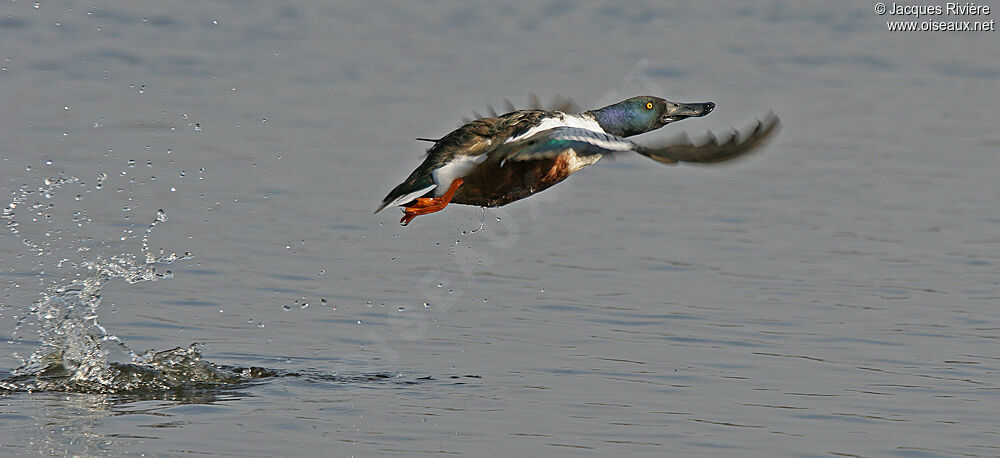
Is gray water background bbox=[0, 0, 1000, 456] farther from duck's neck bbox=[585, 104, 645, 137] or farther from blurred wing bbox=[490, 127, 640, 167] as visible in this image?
duck's neck bbox=[585, 104, 645, 137]

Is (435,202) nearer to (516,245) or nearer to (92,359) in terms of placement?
(92,359)

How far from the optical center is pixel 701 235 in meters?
8.88

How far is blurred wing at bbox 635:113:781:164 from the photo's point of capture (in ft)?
16.9

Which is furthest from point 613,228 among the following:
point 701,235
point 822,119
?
point 822,119

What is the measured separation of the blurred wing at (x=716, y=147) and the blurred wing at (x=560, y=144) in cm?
22

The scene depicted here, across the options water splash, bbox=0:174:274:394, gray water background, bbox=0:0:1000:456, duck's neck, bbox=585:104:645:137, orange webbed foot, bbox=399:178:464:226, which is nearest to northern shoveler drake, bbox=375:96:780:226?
orange webbed foot, bbox=399:178:464:226

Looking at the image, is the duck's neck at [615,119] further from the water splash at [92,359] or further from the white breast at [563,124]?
the water splash at [92,359]

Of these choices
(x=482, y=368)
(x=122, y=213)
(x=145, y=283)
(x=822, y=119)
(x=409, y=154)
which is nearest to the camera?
(x=482, y=368)

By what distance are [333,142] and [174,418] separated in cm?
493

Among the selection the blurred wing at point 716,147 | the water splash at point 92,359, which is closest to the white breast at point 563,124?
the blurred wing at point 716,147

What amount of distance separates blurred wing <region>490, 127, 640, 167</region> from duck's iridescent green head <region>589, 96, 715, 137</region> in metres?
0.83

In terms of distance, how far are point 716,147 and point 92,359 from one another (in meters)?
3.05

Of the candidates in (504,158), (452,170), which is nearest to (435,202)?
(452,170)

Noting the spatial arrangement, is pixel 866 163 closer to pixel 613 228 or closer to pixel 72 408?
pixel 613 228
